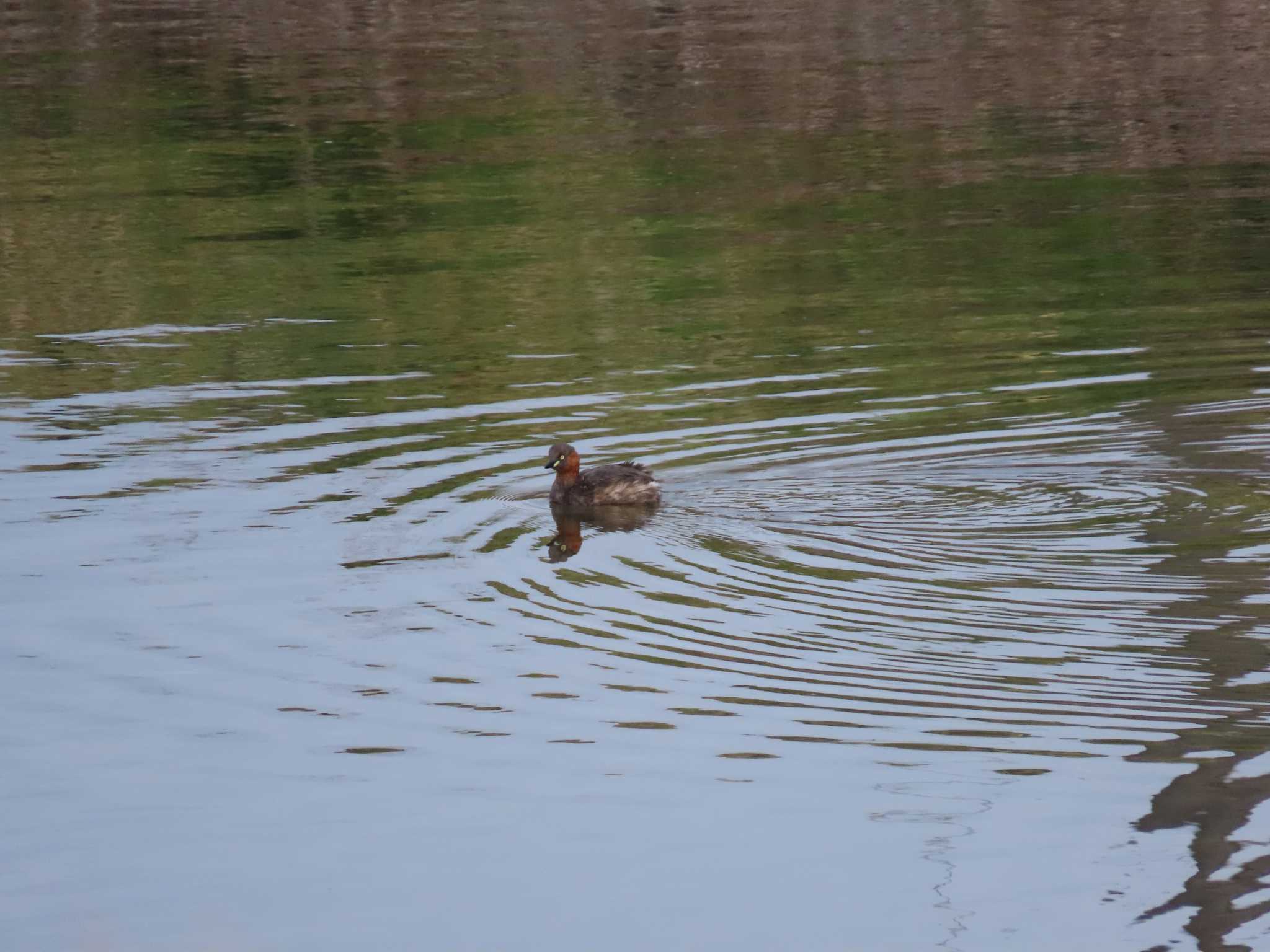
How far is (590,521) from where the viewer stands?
40.2ft

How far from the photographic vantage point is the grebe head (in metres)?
12.7

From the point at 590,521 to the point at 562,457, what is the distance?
65 centimetres

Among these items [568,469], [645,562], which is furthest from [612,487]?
[645,562]

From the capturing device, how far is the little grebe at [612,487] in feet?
39.9

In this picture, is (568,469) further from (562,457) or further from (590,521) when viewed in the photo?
(590,521)

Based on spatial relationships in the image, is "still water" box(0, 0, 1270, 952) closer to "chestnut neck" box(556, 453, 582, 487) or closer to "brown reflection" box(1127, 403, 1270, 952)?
"brown reflection" box(1127, 403, 1270, 952)

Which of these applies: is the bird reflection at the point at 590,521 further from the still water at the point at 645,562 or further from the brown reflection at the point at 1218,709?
the brown reflection at the point at 1218,709

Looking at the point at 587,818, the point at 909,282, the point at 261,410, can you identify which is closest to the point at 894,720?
the point at 587,818

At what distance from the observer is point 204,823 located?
8.09 meters

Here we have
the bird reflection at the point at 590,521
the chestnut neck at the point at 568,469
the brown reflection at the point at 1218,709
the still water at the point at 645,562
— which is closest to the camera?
the brown reflection at the point at 1218,709

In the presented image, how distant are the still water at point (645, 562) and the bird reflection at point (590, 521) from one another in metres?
0.04

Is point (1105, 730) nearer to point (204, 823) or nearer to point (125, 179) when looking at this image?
point (204, 823)

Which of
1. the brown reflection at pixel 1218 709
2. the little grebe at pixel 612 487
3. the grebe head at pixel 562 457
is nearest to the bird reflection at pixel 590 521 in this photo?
the little grebe at pixel 612 487

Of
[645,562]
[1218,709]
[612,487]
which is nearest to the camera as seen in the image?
[1218,709]
